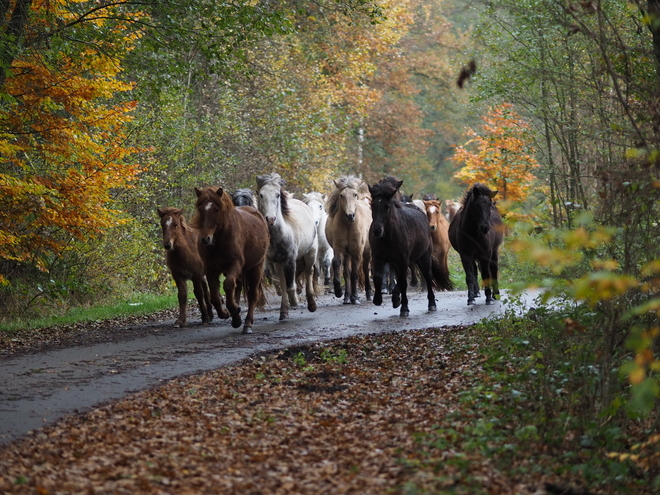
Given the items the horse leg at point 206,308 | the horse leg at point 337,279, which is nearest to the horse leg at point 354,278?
the horse leg at point 337,279

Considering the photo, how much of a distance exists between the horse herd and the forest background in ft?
4.63

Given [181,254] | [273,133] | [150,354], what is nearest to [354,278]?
[181,254]

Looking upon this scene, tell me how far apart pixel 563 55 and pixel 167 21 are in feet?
22.4

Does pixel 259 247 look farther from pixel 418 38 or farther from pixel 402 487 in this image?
pixel 418 38

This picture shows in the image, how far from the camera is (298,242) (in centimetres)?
1781

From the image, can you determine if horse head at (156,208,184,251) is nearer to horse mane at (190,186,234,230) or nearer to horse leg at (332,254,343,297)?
horse mane at (190,186,234,230)

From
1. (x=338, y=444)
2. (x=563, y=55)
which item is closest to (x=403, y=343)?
(x=563, y=55)

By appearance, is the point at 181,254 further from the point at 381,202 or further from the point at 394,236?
the point at 394,236

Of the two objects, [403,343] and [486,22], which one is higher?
[486,22]

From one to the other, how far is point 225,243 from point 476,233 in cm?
631

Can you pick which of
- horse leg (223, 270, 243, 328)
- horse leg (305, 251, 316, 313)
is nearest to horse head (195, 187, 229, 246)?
horse leg (223, 270, 243, 328)

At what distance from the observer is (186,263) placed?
48.8 feet

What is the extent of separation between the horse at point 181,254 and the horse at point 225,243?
0.56 meters

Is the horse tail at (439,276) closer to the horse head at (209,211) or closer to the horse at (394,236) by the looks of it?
the horse at (394,236)
